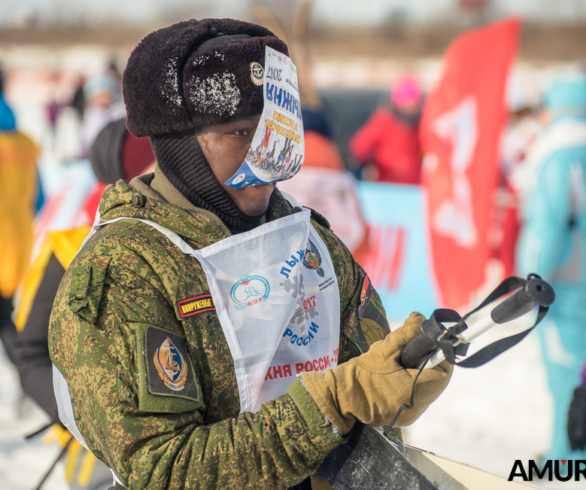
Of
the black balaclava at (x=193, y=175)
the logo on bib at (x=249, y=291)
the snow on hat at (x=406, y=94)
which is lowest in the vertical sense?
the snow on hat at (x=406, y=94)

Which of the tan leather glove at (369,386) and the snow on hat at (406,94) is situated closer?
the tan leather glove at (369,386)

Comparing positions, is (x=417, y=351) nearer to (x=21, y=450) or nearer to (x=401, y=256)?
(x=21, y=450)

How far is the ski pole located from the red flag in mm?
3568

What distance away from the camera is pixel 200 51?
4.32 ft

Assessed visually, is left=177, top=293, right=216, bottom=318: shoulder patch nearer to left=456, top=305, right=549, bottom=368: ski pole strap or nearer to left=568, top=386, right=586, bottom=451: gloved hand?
left=456, top=305, right=549, bottom=368: ski pole strap

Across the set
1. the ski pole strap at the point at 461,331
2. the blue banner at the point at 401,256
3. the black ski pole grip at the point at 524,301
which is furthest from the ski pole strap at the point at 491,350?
the blue banner at the point at 401,256

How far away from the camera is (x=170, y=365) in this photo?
120 centimetres

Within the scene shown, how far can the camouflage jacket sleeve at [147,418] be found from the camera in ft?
3.76

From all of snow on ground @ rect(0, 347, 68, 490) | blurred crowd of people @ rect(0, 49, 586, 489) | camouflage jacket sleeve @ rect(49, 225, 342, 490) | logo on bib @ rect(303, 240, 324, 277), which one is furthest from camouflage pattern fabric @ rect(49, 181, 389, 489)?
snow on ground @ rect(0, 347, 68, 490)

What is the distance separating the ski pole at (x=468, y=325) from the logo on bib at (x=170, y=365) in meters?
0.41

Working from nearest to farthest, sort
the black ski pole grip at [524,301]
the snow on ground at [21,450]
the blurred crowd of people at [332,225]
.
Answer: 1. the black ski pole grip at [524,301]
2. the blurred crowd of people at [332,225]
3. the snow on ground at [21,450]

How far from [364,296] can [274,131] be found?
18.4 inches

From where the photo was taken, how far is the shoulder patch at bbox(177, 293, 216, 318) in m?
1.26

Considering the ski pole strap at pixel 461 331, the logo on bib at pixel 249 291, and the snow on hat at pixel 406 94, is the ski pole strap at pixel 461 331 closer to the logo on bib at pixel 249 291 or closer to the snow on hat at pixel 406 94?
the logo on bib at pixel 249 291
